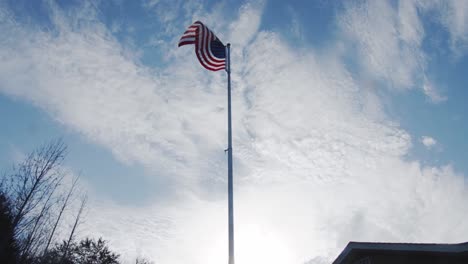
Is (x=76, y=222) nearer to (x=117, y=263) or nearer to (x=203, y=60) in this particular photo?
(x=117, y=263)

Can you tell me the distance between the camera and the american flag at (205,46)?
41.3 feet

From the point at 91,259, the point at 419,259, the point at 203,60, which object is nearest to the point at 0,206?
the point at 203,60

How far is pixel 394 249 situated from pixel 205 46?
37.0 feet

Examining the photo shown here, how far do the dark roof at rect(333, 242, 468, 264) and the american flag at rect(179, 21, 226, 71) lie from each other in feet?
31.6

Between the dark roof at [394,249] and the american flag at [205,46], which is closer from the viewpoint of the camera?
the dark roof at [394,249]

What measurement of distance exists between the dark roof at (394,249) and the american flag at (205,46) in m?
9.64

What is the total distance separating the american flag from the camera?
1259cm

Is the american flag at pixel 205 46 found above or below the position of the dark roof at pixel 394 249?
above

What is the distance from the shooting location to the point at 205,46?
41.9ft

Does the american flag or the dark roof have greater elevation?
the american flag

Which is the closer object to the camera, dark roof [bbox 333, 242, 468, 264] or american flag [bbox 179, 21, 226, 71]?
dark roof [bbox 333, 242, 468, 264]

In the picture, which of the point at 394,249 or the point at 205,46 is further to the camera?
the point at 205,46

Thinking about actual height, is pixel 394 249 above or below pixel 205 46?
below

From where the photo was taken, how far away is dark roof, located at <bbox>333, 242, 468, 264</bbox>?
8.64 m
